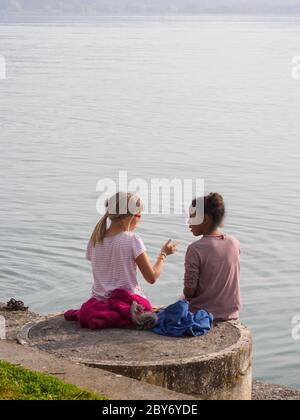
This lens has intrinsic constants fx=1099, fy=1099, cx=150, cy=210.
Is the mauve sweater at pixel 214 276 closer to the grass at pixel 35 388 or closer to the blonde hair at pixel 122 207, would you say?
the blonde hair at pixel 122 207

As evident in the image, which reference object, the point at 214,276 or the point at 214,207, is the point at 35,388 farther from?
the point at 214,207

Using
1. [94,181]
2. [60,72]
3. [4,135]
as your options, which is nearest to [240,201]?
[94,181]

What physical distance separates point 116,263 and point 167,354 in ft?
3.50

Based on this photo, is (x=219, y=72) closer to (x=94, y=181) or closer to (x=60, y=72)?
(x=60, y=72)

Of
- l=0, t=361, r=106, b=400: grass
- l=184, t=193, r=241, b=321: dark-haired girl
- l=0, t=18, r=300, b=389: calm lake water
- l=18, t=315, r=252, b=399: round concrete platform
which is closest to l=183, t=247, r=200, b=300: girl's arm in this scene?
l=184, t=193, r=241, b=321: dark-haired girl

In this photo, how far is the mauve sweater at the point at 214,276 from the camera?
339 inches

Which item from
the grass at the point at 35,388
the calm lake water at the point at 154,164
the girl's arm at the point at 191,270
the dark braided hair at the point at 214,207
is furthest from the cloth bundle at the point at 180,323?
the calm lake water at the point at 154,164

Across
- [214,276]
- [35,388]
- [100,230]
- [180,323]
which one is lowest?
[35,388]

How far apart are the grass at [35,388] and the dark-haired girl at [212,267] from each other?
1.86 meters

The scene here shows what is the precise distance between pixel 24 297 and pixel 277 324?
301cm

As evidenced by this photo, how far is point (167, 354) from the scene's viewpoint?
7832mm

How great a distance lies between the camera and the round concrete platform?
759 cm

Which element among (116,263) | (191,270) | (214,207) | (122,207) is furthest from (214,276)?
(122,207)
